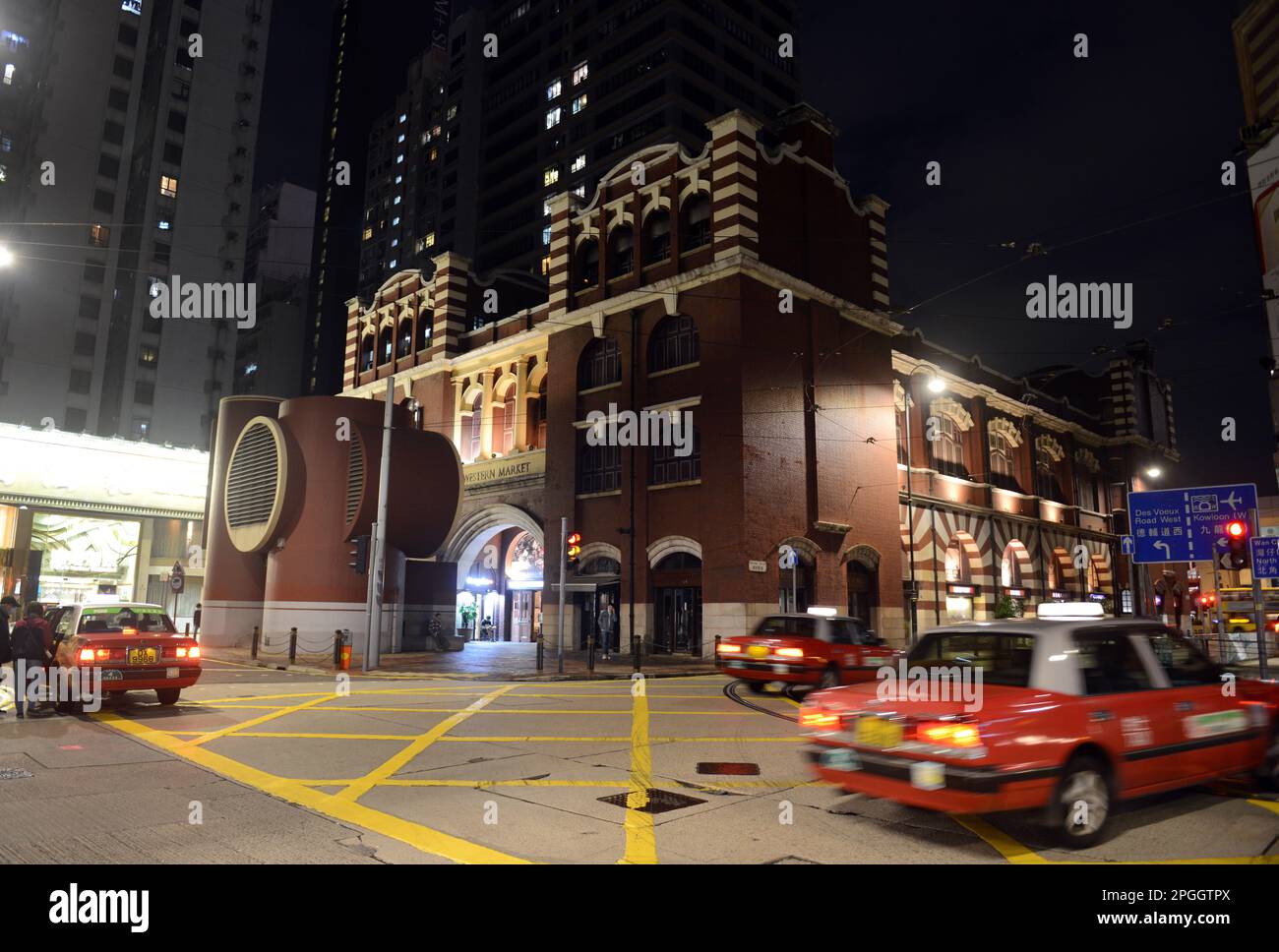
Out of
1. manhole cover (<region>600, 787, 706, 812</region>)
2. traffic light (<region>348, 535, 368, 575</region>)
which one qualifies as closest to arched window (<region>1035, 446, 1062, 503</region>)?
traffic light (<region>348, 535, 368, 575</region>)

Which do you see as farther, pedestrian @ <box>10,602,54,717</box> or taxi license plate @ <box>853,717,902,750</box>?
pedestrian @ <box>10,602,54,717</box>

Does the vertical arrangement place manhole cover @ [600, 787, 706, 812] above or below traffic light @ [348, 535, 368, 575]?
below

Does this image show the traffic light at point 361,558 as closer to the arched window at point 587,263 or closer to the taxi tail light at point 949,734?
the arched window at point 587,263

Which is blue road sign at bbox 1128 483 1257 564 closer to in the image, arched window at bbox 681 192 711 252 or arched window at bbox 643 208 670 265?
arched window at bbox 681 192 711 252

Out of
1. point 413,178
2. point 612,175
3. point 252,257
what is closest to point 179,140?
point 413,178

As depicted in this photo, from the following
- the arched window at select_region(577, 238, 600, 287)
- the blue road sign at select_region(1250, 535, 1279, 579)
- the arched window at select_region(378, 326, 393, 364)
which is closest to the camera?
the blue road sign at select_region(1250, 535, 1279, 579)

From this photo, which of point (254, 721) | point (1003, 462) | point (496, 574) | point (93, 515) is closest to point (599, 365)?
point (496, 574)

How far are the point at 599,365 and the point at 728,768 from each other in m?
25.0

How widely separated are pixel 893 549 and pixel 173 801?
1151 inches

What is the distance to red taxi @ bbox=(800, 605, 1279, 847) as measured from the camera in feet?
19.7

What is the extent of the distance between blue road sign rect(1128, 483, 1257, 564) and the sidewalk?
11.6 metres

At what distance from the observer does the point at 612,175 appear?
3319 centimetres

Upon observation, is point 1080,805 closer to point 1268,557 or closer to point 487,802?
point 487,802
